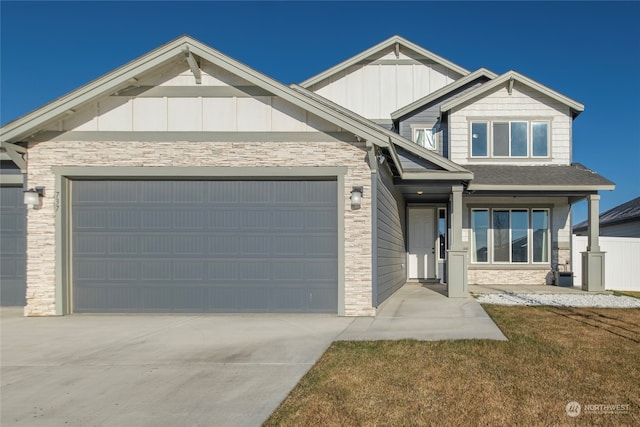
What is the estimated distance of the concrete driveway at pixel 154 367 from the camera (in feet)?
14.1

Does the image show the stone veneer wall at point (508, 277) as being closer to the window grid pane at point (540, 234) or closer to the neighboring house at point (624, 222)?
the window grid pane at point (540, 234)

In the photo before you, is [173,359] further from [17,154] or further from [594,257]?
[594,257]

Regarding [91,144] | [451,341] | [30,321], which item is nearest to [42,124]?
[91,144]

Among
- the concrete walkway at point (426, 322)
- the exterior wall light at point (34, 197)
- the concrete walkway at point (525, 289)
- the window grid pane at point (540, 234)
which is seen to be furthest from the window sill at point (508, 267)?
the exterior wall light at point (34, 197)

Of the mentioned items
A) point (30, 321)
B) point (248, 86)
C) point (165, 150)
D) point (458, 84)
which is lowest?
point (30, 321)

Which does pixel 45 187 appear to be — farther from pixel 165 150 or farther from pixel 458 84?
pixel 458 84

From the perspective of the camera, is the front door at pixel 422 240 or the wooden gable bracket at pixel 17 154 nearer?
the wooden gable bracket at pixel 17 154

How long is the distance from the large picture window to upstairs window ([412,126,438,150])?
2.56 m

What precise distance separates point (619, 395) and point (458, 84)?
1283cm

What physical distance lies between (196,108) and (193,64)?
2.69 ft

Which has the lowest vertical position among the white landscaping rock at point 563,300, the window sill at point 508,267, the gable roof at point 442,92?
the white landscaping rock at point 563,300

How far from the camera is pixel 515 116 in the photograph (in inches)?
579

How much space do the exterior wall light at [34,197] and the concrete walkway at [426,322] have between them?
647 cm

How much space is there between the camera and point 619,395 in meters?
4.54
